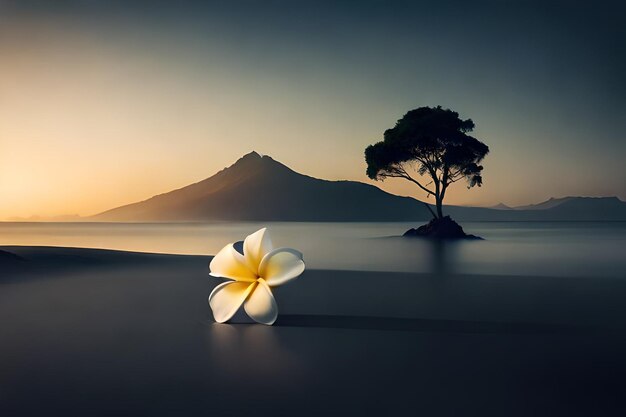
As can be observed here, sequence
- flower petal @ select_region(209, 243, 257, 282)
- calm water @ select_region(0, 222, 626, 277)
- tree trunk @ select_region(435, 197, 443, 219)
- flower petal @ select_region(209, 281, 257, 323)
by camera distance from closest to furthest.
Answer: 1. flower petal @ select_region(209, 281, 257, 323)
2. flower petal @ select_region(209, 243, 257, 282)
3. calm water @ select_region(0, 222, 626, 277)
4. tree trunk @ select_region(435, 197, 443, 219)

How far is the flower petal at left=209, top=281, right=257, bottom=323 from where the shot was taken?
11.0ft

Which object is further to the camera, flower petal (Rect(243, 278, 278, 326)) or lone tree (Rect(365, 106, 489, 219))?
lone tree (Rect(365, 106, 489, 219))

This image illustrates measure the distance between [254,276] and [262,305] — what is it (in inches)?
10.3

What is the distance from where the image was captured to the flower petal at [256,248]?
3512 millimetres

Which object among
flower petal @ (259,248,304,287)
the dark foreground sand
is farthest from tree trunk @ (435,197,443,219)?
flower petal @ (259,248,304,287)

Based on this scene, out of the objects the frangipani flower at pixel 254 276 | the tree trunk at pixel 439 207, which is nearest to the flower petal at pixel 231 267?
the frangipani flower at pixel 254 276

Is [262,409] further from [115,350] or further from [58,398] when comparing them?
[115,350]

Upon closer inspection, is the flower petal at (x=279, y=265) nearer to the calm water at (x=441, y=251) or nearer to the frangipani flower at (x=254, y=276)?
the frangipani flower at (x=254, y=276)

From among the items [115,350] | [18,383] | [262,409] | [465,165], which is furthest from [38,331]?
[465,165]

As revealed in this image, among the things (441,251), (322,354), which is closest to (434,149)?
(441,251)

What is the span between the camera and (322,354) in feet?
8.61

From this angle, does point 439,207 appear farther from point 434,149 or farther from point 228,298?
point 228,298

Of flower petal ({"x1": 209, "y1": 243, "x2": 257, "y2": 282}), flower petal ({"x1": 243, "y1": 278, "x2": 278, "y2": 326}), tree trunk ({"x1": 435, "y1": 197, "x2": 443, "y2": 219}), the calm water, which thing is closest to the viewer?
flower petal ({"x1": 243, "y1": 278, "x2": 278, "y2": 326})

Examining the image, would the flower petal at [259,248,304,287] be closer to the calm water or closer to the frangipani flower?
the frangipani flower
